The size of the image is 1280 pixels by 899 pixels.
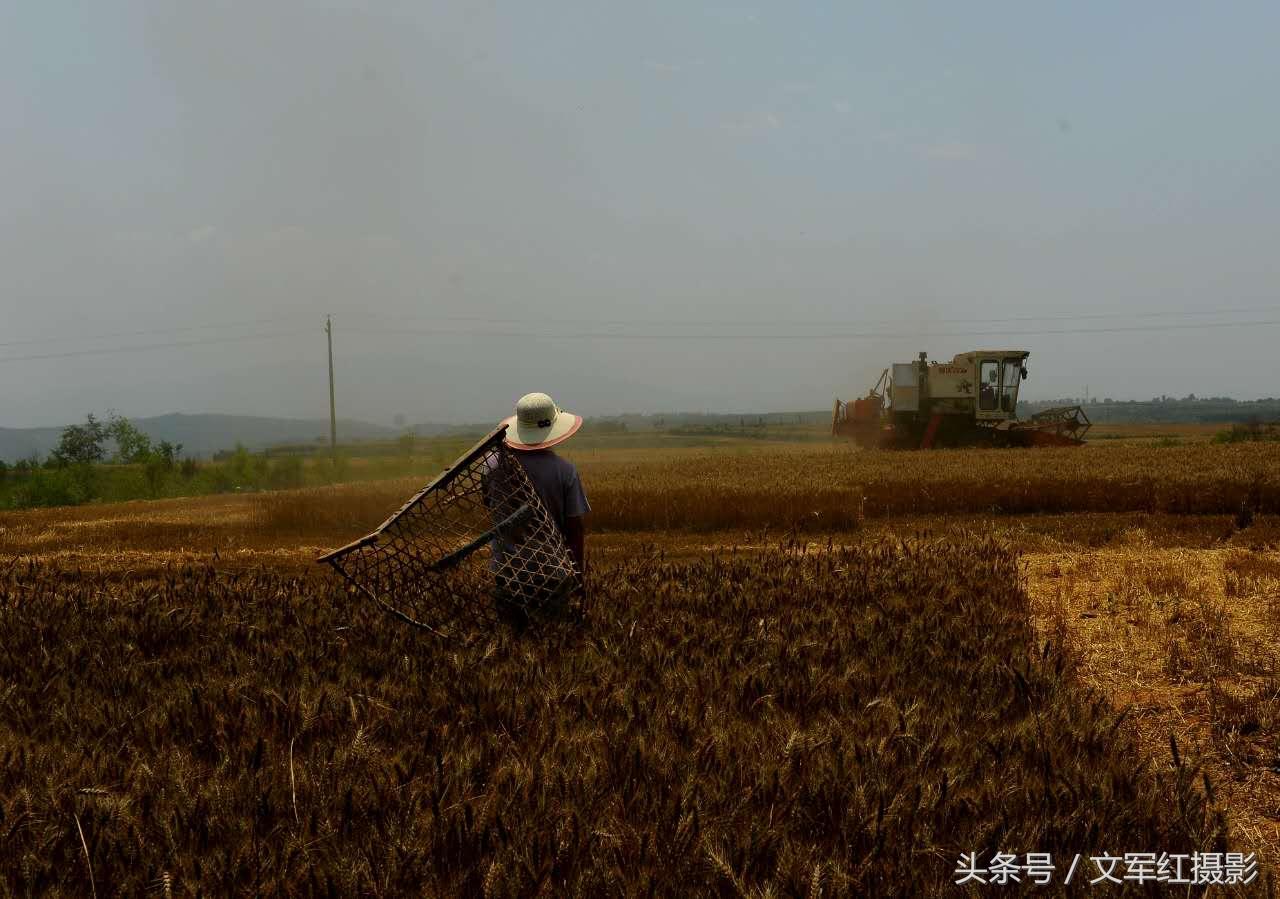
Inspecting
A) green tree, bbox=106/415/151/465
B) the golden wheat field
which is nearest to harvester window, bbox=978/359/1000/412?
the golden wheat field

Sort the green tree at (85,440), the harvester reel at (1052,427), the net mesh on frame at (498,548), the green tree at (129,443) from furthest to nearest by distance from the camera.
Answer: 1. the green tree at (85,440)
2. the green tree at (129,443)
3. the harvester reel at (1052,427)
4. the net mesh on frame at (498,548)

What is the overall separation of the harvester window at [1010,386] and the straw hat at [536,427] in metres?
30.2

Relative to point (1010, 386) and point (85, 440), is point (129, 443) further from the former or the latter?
point (1010, 386)

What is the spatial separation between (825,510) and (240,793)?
42.5 ft

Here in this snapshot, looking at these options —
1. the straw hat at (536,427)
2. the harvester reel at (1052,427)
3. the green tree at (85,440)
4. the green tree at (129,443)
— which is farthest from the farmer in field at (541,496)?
the green tree at (85,440)

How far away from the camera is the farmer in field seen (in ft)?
17.1

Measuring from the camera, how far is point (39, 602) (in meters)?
6.60

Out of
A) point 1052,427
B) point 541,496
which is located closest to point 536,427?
point 541,496

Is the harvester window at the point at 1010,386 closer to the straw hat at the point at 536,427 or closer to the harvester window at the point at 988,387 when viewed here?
the harvester window at the point at 988,387

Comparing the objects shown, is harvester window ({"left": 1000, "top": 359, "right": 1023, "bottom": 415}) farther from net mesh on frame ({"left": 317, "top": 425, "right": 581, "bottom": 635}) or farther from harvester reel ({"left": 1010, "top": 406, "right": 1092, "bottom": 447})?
net mesh on frame ({"left": 317, "top": 425, "right": 581, "bottom": 635})

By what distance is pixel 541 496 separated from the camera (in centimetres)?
542

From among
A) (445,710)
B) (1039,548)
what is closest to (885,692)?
(445,710)

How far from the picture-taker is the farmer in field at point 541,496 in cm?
521

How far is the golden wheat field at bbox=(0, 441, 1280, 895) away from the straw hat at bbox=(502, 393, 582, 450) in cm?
112
